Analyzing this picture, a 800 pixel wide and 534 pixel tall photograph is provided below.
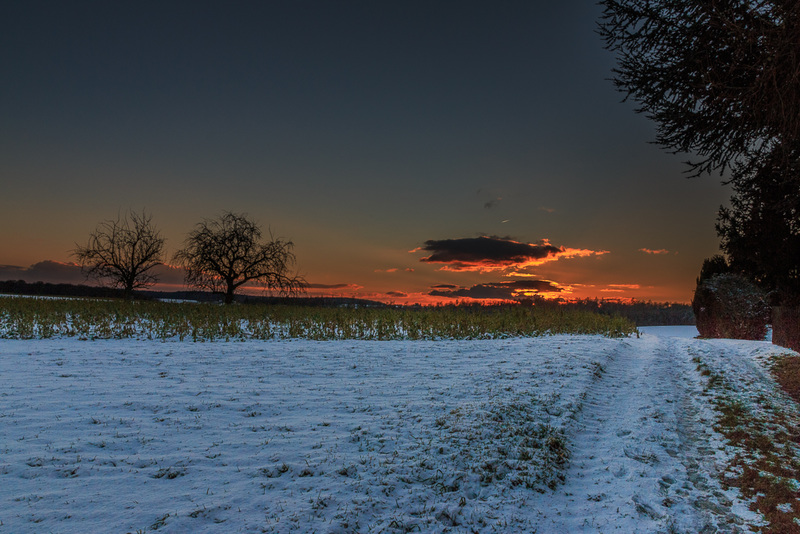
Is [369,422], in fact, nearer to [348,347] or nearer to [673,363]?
[348,347]

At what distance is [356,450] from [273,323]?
1371 centimetres

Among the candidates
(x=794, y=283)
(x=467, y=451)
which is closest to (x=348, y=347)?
(x=467, y=451)

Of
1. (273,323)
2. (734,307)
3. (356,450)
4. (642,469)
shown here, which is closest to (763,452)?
(642,469)

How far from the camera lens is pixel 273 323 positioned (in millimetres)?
17531

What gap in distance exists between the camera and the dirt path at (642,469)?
3.78 metres

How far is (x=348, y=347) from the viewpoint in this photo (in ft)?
40.7

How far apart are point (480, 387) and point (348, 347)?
5.67m

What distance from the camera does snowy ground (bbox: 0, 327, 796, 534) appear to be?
139 inches

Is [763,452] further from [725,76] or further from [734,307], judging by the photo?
[734,307]

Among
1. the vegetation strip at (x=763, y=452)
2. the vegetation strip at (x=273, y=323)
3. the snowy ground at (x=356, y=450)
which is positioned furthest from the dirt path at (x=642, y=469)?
the vegetation strip at (x=273, y=323)

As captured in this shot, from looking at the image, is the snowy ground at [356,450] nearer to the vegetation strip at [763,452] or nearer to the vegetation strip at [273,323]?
the vegetation strip at [763,452]

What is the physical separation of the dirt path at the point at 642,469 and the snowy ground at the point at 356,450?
21 millimetres

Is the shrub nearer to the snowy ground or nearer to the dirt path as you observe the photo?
the snowy ground

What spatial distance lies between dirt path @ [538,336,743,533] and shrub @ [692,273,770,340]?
1628cm
